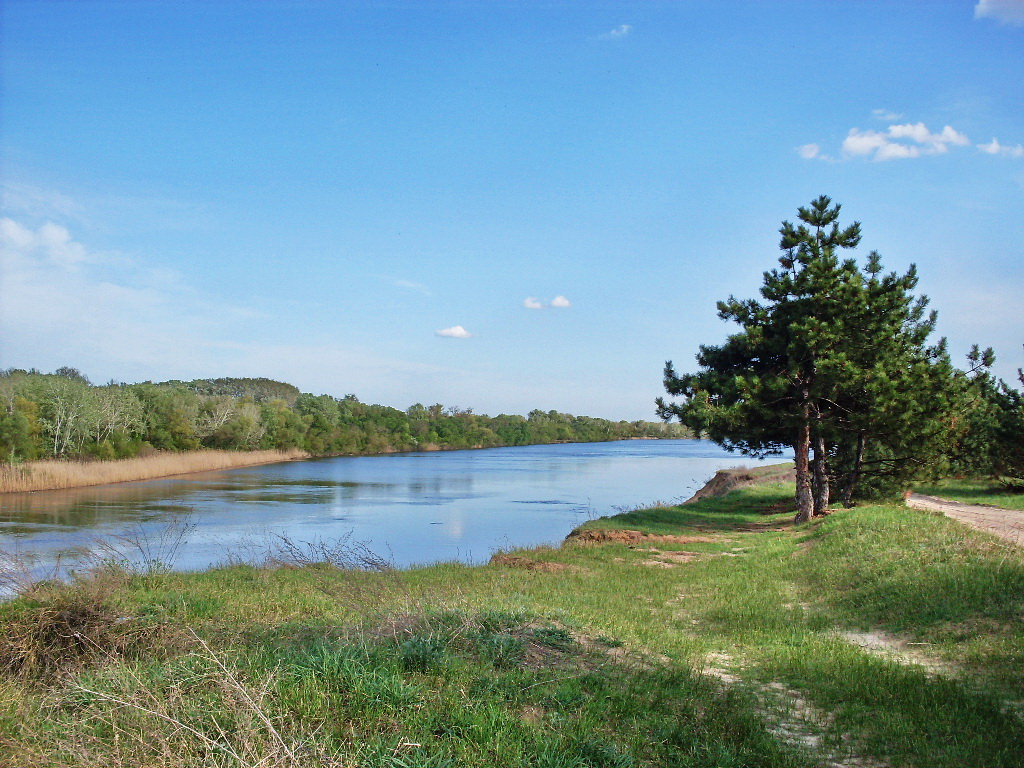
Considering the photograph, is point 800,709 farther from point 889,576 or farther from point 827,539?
point 827,539

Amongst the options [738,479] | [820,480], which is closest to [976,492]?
[820,480]

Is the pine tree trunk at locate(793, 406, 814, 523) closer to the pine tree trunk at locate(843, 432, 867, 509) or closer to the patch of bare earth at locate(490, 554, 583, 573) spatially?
the pine tree trunk at locate(843, 432, 867, 509)

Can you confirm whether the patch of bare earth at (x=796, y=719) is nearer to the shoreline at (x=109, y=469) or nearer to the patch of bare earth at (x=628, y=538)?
the patch of bare earth at (x=628, y=538)

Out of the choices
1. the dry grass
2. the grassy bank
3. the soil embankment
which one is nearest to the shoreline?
the dry grass

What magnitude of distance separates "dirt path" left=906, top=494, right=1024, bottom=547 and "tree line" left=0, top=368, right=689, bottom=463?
8.42m

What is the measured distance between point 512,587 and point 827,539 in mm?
7060

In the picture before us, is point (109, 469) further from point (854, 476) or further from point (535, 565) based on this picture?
A: point (854, 476)

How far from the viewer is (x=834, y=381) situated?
18453 mm

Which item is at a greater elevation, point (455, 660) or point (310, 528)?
point (455, 660)

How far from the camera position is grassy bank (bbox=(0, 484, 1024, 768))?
14.0 feet

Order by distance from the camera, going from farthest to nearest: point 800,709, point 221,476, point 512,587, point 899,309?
point 221,476
point 899,309
point 512,587
point 800,709

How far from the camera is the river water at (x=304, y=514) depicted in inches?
745

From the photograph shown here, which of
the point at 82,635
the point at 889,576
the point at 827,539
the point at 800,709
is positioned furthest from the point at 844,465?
the point at 82,635

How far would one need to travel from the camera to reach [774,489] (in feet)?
100.0
